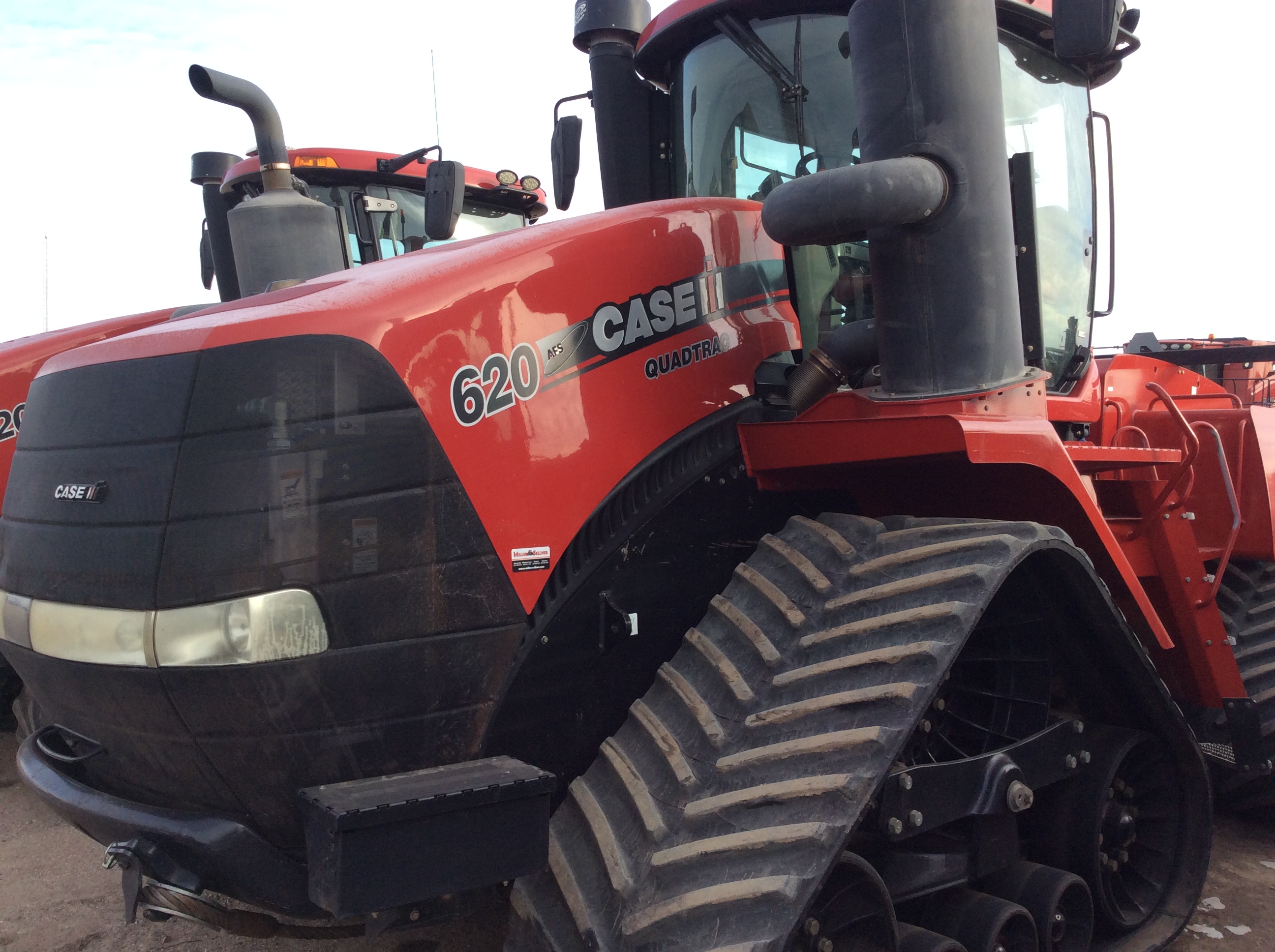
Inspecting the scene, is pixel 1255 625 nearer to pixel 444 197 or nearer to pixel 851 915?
pixel 851 915

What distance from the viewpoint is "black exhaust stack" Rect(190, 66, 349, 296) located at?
3.76 meters

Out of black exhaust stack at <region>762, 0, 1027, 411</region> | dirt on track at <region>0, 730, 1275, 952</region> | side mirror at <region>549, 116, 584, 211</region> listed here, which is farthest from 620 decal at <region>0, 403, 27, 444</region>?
black exhaust stack at <region>762, 0, 1027, 411</region>

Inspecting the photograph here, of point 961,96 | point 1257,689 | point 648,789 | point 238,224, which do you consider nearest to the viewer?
point 648,789

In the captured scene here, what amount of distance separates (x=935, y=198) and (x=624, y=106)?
4.69 ft

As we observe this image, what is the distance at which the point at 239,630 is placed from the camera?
173 cm

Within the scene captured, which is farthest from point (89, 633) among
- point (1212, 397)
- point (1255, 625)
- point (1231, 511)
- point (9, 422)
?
point (1212, 397)

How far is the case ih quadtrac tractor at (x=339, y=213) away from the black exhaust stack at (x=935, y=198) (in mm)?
2243

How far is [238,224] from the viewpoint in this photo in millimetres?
3795

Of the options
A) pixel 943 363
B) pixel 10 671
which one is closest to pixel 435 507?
pixel 943 363

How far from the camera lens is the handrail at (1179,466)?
317 centimetres

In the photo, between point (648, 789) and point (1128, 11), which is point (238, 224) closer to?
point (648, 789)

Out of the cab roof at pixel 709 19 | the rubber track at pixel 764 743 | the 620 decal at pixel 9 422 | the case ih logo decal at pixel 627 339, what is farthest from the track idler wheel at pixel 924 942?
the 620 decal at pixel 9 422

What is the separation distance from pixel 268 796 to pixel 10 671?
3.29 metres

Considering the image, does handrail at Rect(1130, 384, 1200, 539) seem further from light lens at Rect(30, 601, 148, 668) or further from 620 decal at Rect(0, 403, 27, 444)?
620 decal at Rect(0, 403, 27, 444)
